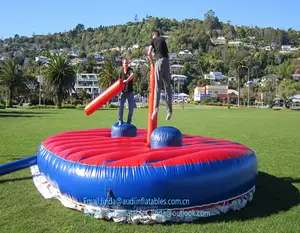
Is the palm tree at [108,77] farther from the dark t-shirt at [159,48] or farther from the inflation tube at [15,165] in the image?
the dark t-shirt at [159,48]

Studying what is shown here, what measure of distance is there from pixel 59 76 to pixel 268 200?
54.0 metres

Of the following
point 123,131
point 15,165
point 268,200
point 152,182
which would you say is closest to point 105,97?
point 123,131

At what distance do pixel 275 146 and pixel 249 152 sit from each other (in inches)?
273

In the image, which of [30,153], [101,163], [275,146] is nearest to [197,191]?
[101,163]

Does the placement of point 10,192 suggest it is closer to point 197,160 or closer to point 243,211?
point 197,160

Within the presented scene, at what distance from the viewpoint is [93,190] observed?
17.3 ft

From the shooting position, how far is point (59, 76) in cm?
5697

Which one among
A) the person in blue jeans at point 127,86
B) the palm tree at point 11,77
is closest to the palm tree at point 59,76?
the palm tree at point 11,77

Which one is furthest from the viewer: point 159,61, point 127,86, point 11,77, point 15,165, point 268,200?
point 11,77

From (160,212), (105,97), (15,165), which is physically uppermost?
(105,97)

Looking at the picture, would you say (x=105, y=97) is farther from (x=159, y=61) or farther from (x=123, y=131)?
(x=159, y=61)

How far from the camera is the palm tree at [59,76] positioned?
5700cm

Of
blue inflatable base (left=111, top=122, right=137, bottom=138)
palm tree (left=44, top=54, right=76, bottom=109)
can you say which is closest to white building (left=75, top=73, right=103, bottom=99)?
palm tree (left=44, top=54, right=76, bottom=109)

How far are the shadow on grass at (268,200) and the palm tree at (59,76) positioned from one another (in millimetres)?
52606
